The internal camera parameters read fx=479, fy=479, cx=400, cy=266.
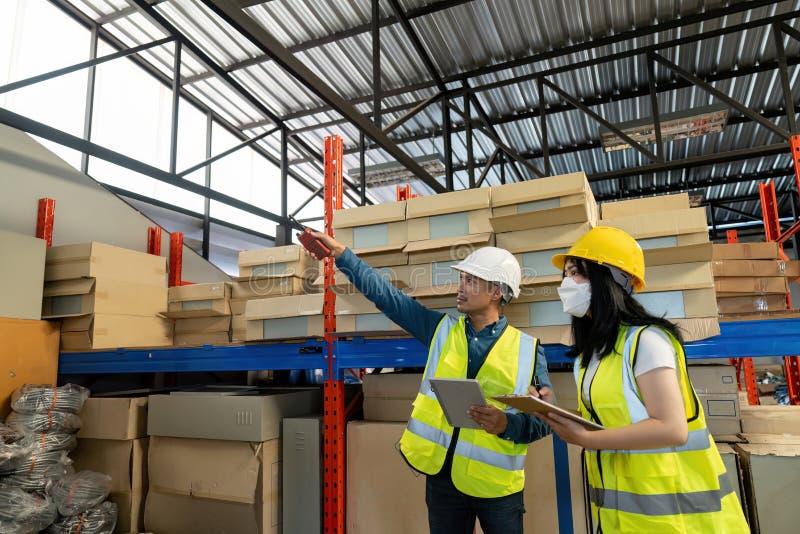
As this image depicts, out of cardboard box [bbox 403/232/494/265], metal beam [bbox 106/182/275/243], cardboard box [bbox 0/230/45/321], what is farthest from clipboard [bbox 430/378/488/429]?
metal beam [bbox 106/182/275/243]

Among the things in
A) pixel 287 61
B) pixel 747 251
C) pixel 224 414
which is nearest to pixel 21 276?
pixel 224 414

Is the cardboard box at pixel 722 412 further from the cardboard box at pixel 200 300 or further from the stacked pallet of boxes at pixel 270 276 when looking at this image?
the cardboard box at pixel 200 300

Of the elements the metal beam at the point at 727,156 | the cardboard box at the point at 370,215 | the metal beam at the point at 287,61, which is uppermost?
the metal beam at the point at 287,61

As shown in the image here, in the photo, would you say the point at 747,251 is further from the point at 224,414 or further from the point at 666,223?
the point at 224,414

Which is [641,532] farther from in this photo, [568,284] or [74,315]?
[74,315]

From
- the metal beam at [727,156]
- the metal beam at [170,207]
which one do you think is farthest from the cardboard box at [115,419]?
the metal beam at [727,156]

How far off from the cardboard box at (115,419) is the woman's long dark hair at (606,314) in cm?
319

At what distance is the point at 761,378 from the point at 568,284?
38.0 ft

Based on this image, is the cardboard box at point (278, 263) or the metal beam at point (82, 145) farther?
the metal beam at point (82, 145)

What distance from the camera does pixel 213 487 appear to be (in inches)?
119

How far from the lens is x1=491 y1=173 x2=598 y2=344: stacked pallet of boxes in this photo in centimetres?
252

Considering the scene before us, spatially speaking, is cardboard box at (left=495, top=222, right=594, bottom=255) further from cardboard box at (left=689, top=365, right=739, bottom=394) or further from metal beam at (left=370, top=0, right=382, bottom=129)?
metal beam at (left=370, top=0, right=382, bottom=129)

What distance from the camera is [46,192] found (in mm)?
5066

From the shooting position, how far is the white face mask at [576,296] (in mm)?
1551
